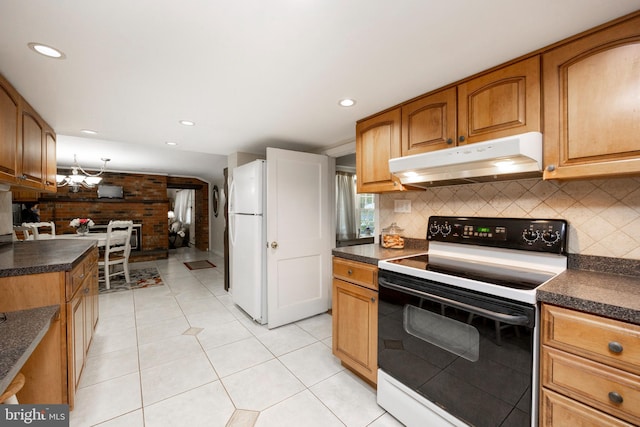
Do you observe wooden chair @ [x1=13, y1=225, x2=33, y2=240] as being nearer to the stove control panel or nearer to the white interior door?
the white interior door

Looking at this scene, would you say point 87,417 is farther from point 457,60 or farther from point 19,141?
point 457,60

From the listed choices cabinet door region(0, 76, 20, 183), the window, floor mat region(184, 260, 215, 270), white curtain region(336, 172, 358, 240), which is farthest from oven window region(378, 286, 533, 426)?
floor mat region(184, 260, 215, 270)

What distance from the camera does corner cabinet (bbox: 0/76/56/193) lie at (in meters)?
1.61

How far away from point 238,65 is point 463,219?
1.68 metres

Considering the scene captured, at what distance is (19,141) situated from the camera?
1.83 metres

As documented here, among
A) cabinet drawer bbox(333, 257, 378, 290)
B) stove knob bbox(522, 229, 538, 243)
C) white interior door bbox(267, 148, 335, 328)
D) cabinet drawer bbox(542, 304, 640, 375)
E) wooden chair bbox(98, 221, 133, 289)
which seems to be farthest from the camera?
wooden chair bbox(98, 221, 133, 289)

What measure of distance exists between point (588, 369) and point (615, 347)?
13 centimetres

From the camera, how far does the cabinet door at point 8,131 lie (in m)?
1.58

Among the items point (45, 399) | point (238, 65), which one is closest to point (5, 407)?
point (45, 399)

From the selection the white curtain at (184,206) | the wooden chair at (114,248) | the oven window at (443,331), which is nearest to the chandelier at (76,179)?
the wooden chair at (114,248)

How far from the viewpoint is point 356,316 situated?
186cm

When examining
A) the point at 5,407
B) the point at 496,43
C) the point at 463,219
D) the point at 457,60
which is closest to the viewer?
the point at 5,407

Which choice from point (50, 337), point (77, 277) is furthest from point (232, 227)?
point (50, 337)

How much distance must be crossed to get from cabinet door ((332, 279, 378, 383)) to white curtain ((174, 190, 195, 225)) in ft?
26.3
